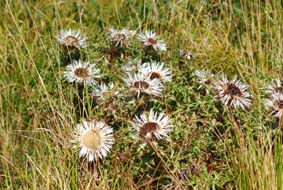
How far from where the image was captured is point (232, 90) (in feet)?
8.97

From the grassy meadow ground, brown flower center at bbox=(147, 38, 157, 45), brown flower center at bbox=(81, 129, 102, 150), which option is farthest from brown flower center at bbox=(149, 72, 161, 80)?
brown flower center at bbox=(81, 129, 102, 150)

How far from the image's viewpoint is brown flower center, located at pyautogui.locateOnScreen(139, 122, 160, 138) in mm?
2576

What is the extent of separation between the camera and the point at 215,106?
2.76 m

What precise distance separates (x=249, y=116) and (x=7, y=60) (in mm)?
1404

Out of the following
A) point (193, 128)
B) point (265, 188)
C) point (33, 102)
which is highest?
point (33, 102)

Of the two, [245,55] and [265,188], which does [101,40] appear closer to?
[245,55]

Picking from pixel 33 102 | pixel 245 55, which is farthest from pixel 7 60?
pixel 245 55

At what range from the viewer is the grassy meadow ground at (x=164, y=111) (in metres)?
2.63

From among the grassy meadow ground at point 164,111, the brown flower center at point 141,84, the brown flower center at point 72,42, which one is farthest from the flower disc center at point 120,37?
the brown flower center at point 141,84

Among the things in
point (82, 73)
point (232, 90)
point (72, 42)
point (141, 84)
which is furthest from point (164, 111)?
point (72, 42)

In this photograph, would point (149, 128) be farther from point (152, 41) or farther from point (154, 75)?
point (152, 41)

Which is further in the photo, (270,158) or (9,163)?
(9,163)

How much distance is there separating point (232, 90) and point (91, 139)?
1.92ft

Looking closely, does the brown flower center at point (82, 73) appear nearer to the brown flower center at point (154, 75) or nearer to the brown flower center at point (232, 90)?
the brown flower center at point (154, 75)
